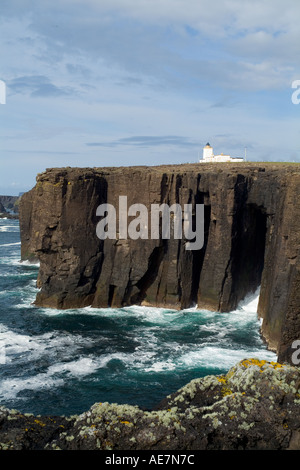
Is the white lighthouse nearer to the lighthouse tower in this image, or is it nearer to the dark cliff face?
the lighthouse tower

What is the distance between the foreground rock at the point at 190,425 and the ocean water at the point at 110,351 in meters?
8.76

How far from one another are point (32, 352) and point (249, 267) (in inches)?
826

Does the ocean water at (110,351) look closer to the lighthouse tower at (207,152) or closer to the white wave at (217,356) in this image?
the white wave at (217,356)

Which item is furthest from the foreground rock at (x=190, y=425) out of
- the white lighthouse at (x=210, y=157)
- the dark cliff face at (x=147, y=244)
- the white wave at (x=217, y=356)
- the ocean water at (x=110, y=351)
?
the white lighthouse at (x=210, y=157)

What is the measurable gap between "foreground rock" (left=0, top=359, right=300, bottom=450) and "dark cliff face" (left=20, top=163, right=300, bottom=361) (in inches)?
953

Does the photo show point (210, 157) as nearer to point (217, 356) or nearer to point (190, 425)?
point (217, 356)

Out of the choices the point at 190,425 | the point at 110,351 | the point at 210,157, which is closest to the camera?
the point at 190,425

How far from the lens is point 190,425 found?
12148 mm

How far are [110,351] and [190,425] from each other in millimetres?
17006

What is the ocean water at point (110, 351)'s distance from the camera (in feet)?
74.4

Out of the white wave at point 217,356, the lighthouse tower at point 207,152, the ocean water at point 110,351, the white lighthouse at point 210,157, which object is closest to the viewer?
the ocean water at point 110,351

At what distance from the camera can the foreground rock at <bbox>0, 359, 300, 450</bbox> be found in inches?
458

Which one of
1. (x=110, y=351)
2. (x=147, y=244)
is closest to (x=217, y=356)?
(x=110, y=351)
